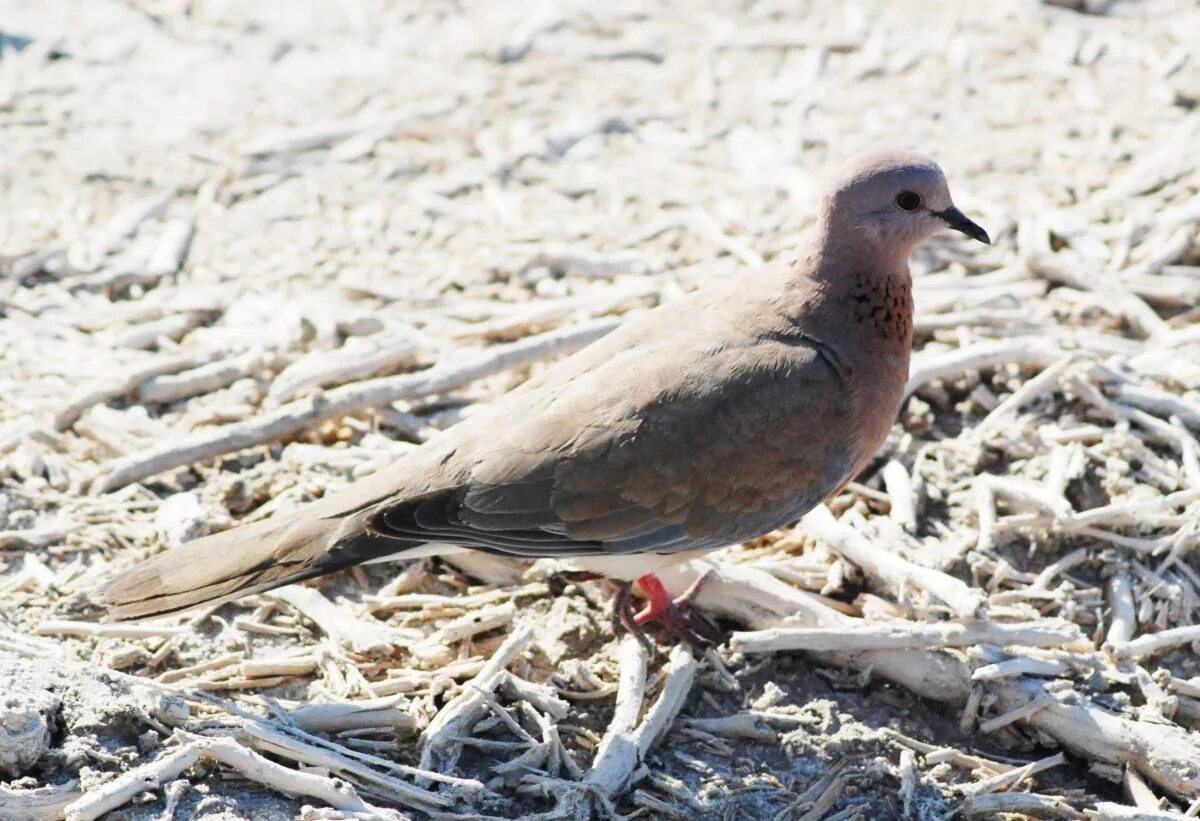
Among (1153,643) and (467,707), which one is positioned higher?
(1153,643)

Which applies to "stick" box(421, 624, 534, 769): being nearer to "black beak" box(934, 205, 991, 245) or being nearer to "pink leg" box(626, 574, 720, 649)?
"pink leg" box(626, 574, 720, 649)

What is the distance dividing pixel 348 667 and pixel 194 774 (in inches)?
22.2

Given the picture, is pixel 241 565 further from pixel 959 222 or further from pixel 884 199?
pixel 959 222

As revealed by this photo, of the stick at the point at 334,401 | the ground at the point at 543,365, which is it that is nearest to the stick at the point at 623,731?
the ground at the point at 543,365

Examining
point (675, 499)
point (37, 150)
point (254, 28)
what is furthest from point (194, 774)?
point (254, 28)

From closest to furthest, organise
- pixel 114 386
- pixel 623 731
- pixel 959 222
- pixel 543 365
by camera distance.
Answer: pixel 623 731
pixel 959 222
pixel 114 386
pixel 543 365

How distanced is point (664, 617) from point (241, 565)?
1103 mm

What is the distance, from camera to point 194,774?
331 centimetres

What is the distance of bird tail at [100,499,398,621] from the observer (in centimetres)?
366

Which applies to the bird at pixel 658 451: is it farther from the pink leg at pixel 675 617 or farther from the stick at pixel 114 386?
the stick at pixel 114 386

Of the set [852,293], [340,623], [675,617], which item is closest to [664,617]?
[675,617]

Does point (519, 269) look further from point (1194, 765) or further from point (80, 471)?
point (1194, 765)

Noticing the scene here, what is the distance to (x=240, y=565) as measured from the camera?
370 centimetres

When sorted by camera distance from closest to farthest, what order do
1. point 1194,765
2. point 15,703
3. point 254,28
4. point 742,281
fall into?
point 15,703 < point 1194,765 < point 742,281 < point 254,28
